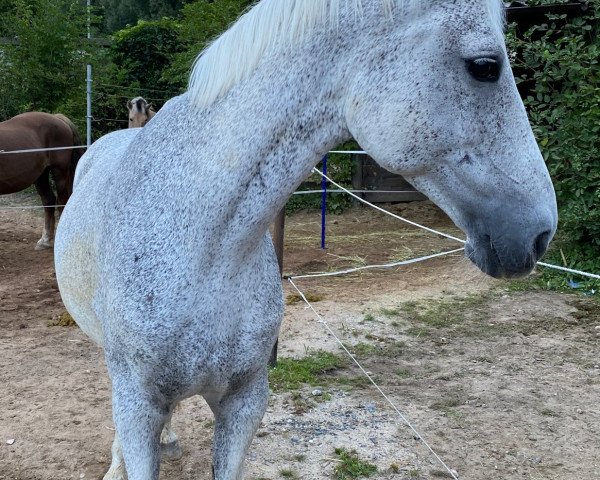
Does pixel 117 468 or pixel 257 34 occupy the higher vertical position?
pixel 257 34

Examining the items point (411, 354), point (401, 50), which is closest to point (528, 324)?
point (411, 354)

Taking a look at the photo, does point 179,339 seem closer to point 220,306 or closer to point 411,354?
point 220,306

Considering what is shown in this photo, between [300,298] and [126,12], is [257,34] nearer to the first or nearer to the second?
[300,298]

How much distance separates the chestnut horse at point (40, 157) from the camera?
22.0 feet

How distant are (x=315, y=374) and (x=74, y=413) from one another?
4.80 ft

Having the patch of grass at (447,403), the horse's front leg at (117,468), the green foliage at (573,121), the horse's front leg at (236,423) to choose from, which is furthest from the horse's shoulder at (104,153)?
the green foliage at (573,121)

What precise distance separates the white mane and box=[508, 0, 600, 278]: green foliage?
15.5 ft

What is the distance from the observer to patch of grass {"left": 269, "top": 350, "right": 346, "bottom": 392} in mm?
3609

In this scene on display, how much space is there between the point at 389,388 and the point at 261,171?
2657mm

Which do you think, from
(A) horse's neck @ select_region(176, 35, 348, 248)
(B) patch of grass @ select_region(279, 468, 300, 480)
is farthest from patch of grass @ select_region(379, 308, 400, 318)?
(A) horse's neck @ select_region(176, 35, 348, 248)

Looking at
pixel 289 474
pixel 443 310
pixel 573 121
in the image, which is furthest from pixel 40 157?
pixel 573 121

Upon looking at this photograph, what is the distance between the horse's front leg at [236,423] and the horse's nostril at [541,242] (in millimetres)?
810

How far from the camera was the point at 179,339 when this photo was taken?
1.38 metres

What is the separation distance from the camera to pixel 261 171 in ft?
4.23
